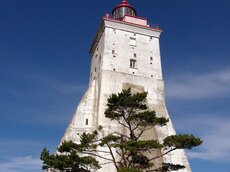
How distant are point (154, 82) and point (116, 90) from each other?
4500mm

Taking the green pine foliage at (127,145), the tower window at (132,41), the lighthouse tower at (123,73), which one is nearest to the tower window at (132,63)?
the lighthouse tower at (123,73)

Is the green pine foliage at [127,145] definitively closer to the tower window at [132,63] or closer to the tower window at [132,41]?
the tower window at [132,63]

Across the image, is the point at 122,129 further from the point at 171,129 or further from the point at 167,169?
the point at 167,169

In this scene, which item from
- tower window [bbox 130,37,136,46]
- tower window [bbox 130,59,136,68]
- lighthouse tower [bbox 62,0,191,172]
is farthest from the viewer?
tower window [bbox 130,37,136,46]

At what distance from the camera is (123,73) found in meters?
34.3

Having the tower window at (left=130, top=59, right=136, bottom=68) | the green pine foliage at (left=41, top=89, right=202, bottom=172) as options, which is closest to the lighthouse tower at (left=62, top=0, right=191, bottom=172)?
the tower window at (left=130, top=59, right=136, bottom=68)

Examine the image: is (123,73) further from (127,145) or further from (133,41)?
(127,145)

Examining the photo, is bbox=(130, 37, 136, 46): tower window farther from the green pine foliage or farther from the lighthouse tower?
the green pine foliage

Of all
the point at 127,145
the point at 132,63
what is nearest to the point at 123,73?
the point at 132,63

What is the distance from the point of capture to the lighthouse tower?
31609 millimetres

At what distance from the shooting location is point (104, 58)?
3447cm

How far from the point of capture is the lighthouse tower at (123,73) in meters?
31.6

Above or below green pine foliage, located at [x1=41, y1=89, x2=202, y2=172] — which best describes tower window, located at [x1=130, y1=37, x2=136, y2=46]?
above

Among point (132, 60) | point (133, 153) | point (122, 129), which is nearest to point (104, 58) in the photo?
point (132, 60)
